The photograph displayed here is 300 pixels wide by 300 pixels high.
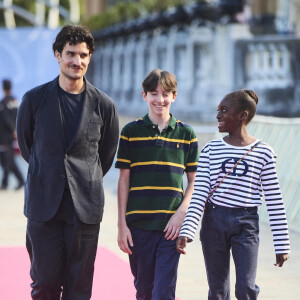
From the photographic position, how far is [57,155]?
209 inches

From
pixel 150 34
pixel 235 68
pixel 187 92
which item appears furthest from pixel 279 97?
pixel 150 34

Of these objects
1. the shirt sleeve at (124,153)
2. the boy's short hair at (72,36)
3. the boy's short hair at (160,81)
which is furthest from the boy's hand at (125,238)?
the boy's short hair at (72,36)

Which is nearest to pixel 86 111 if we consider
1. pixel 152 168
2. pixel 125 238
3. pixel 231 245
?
pixel 152 168

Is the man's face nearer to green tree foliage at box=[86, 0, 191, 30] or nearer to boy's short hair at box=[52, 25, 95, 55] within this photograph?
boy's short hair at box=[52, 25, 95, 55]

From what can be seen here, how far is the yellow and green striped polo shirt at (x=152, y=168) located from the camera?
18.2ft

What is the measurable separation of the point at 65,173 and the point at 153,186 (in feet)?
1.88

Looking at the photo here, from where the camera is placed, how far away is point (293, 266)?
336 inches

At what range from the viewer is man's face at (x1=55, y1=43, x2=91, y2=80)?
535 centimetres

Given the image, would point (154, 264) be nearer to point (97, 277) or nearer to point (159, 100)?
point (159, 100)

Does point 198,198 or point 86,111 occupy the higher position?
point 86,111

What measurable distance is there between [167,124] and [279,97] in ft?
81.9

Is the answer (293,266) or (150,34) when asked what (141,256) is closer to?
(293,266)

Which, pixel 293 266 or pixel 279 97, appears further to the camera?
pixel 279 97

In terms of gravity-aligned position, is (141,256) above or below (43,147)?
below
